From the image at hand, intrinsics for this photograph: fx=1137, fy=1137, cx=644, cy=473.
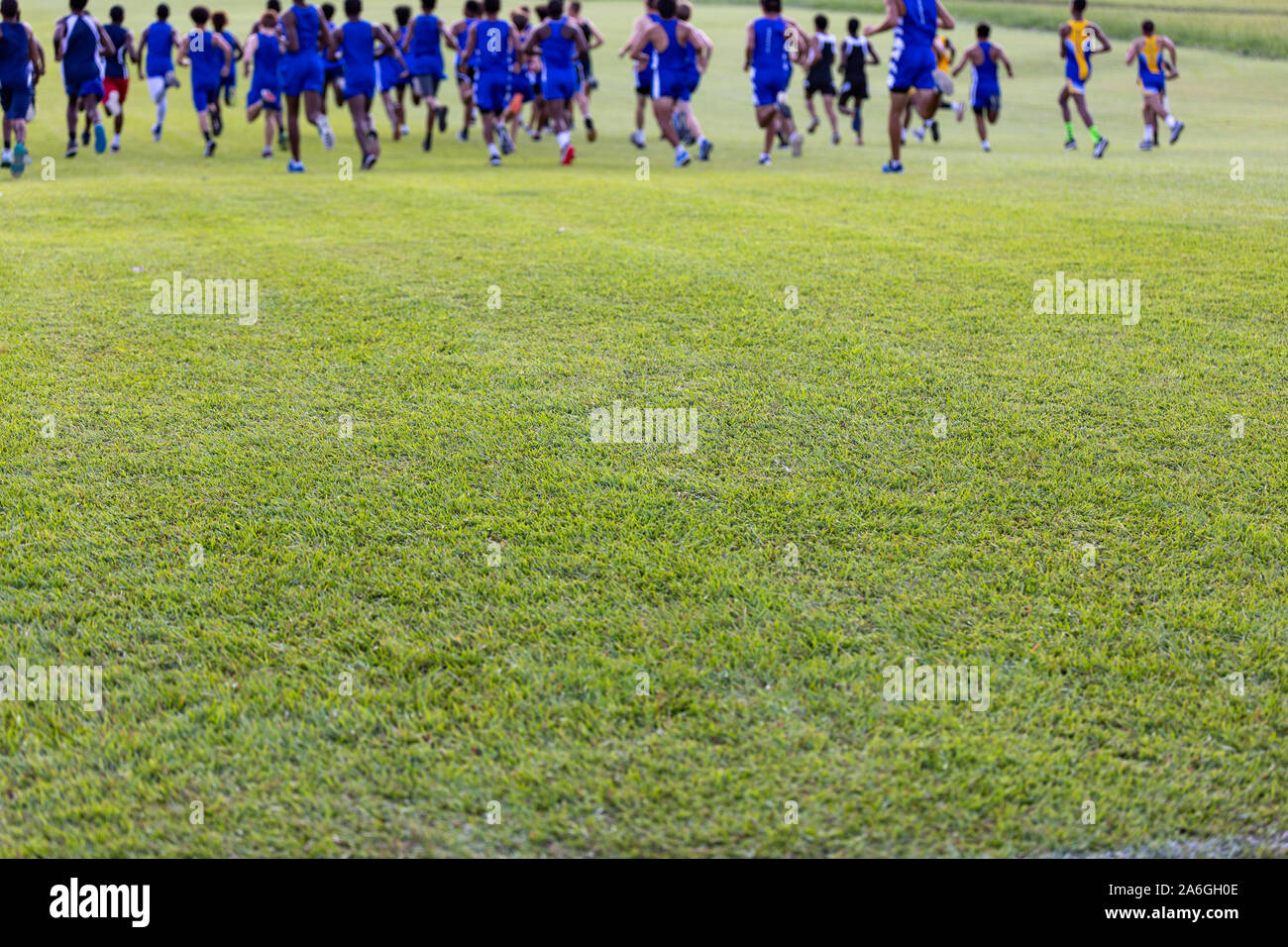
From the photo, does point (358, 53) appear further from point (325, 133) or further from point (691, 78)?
point (691, 78)

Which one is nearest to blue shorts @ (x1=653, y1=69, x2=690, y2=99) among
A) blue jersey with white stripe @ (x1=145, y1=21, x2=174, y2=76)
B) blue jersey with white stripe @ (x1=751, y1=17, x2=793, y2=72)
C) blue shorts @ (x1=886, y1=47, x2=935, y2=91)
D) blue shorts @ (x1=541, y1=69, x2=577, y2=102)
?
A: blue jersey with white stripe @ (x1=751, y1=17, x2=793, y2=72)

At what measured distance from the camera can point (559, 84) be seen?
17141 mm

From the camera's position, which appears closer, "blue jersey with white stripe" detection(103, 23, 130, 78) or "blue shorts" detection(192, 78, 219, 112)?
"blue jersey with white stripe" detection(103, 23, 130, 78)

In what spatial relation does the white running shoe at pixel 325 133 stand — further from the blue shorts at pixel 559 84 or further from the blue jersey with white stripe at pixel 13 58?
the blue jersey with white stripe at pixel 13 58

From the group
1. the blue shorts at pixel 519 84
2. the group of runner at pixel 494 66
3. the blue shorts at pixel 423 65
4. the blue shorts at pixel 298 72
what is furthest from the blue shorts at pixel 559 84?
the blue shorts at pixel 298 72

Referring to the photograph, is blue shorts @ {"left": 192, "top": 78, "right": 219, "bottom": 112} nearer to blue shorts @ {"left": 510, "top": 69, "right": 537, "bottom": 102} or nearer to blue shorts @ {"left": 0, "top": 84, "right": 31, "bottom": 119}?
blue shorts @ {"left": 0, "top": 84, "right": 31, "bottom": 119}

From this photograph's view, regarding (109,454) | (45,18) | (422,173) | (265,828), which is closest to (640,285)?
(109,454)

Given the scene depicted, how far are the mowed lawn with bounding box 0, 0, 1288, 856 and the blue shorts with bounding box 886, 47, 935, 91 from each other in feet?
17.2

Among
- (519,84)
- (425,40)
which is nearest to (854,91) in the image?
(519,84)

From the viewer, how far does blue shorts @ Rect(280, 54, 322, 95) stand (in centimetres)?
1544

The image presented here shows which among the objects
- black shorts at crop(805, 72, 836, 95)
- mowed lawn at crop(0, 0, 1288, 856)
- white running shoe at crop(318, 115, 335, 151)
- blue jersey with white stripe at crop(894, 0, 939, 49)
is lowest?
mowed lawn at crop(0, 0, 1288, 856)

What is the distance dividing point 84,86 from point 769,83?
10174mm
